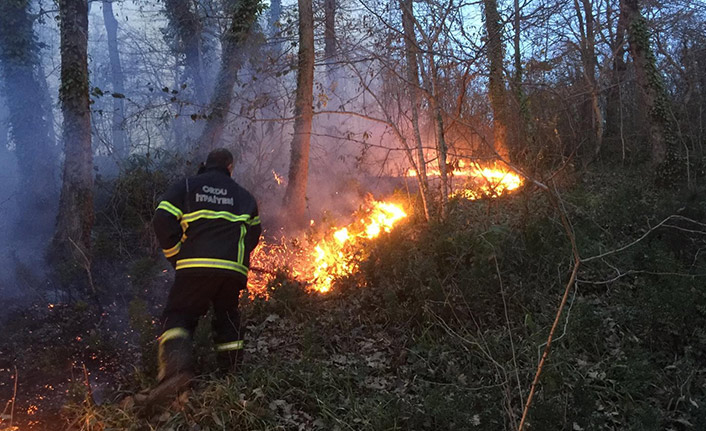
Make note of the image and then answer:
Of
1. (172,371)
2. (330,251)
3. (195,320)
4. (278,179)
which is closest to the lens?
(172,371)

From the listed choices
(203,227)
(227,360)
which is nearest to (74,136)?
(203,227)

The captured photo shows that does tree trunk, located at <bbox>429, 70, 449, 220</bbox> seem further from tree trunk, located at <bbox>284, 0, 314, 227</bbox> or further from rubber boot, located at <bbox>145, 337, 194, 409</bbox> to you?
rubber boot, located at <bbox>145, 337, 194, 409</bbox>

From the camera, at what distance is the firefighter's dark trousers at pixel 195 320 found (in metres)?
3.90

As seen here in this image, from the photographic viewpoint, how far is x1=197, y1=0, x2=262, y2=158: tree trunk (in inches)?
410

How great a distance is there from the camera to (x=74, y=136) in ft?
27.3

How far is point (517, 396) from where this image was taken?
3.79 metres

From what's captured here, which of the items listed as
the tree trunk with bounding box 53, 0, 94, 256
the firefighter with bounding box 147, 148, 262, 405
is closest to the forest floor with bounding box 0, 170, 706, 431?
the firefighter with bounding box 147, 148, 262, 405

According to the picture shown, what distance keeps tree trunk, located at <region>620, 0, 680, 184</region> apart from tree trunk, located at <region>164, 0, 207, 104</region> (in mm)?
11818

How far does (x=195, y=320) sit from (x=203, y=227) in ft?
2.69

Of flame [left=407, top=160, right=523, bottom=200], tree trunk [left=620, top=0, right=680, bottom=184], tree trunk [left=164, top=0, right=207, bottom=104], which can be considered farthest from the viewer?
tree trunk [left=164, top=0, right=207, bottom=104]

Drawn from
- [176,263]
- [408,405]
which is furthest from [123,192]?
[408,405]

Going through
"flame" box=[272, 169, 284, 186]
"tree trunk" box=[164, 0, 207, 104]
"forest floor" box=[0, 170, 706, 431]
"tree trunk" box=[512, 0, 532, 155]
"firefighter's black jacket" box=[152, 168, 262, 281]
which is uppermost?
"tree trunk" box=[164, 0, 207, 104]

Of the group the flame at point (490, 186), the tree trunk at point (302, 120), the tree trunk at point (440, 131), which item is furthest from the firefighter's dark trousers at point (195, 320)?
the tree trunk at point (302, 120)

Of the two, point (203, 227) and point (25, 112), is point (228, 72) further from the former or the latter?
point (203, 227)
